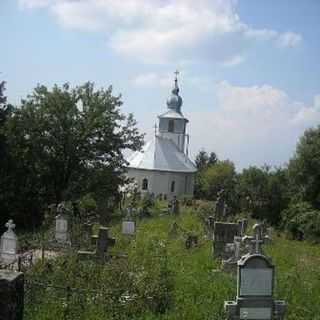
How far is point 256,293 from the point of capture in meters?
9.70

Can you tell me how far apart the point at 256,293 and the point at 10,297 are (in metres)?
6.05

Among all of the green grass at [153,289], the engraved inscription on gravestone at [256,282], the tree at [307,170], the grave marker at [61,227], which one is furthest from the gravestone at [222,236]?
the tree at [307,170]

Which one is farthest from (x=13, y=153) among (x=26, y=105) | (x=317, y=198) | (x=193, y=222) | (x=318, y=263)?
(x=317, y=198)

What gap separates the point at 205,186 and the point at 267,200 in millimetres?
20998

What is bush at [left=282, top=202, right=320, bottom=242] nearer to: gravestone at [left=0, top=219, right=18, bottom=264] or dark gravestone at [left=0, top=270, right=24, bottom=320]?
gravestone at [left=0, top=219, right=18, bottom=264]

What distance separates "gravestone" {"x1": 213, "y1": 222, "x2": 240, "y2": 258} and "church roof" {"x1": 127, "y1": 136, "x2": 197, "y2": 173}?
132 feet

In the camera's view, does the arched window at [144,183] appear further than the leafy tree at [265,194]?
Yes

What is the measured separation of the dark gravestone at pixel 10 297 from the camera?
174 inches

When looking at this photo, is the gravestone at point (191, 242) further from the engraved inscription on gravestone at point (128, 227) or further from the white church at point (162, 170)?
the white church at point (162, 170)

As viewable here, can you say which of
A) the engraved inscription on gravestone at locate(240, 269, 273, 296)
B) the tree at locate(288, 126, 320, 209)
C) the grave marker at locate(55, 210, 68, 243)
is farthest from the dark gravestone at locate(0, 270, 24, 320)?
the tree at locate(288, 126, 320, 209)

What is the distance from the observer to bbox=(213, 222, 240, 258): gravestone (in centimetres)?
1745

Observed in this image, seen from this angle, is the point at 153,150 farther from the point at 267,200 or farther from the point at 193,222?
the point at 193,222

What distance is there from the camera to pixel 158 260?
517 inches

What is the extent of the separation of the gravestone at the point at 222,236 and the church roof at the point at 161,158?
1579 inches
